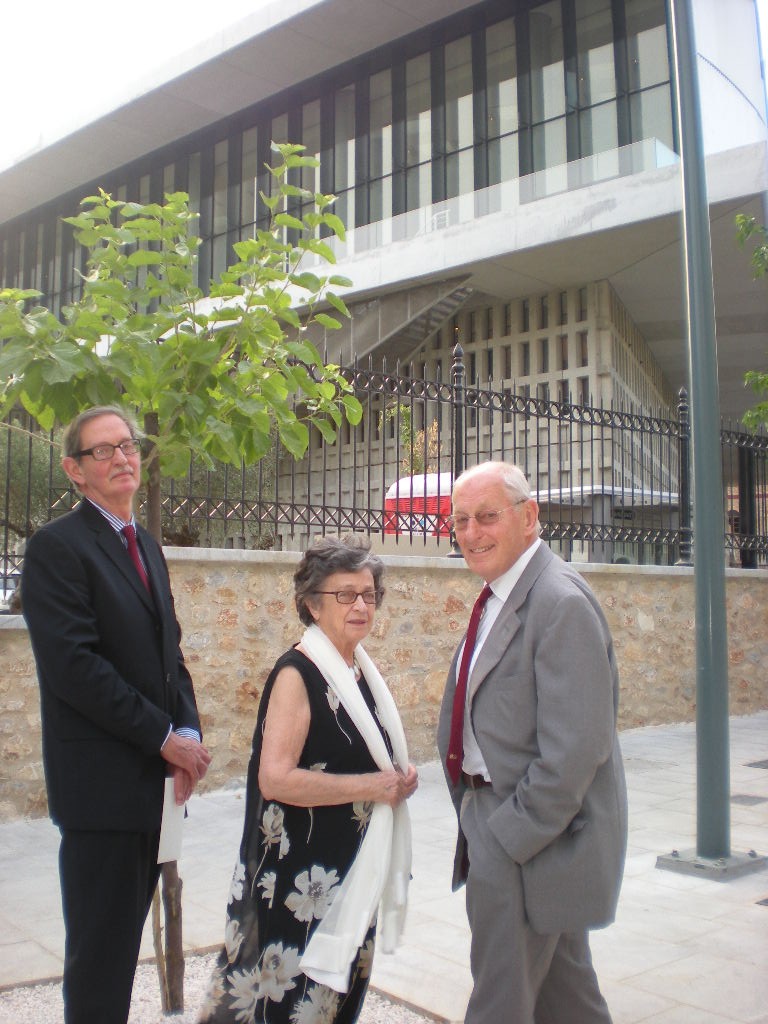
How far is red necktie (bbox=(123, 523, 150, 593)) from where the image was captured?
2707 millimetres

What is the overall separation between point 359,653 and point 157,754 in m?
0.60

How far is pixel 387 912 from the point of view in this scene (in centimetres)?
261

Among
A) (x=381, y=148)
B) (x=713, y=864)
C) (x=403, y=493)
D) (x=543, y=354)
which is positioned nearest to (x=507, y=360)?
(x=543, y=354)

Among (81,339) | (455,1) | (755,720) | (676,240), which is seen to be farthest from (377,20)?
(81,339)

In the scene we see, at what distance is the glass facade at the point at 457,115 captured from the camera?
58.3ft

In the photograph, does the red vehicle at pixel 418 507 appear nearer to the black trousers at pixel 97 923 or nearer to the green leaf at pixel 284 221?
the green leaf at pixel 284 221

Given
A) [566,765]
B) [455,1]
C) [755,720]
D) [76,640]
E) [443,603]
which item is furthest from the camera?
[455,1]

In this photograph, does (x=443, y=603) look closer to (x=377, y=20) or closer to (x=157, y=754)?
(x=157, y=754)

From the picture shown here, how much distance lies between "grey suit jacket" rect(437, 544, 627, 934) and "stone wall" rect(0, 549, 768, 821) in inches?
168

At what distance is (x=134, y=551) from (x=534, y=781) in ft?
4.20

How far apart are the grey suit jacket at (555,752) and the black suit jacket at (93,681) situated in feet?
2.85

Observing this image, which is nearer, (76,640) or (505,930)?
(505,930)

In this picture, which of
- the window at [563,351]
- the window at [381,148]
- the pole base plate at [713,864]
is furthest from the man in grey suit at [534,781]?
the window at [381,148]

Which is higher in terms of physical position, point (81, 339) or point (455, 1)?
point (455, 1)
